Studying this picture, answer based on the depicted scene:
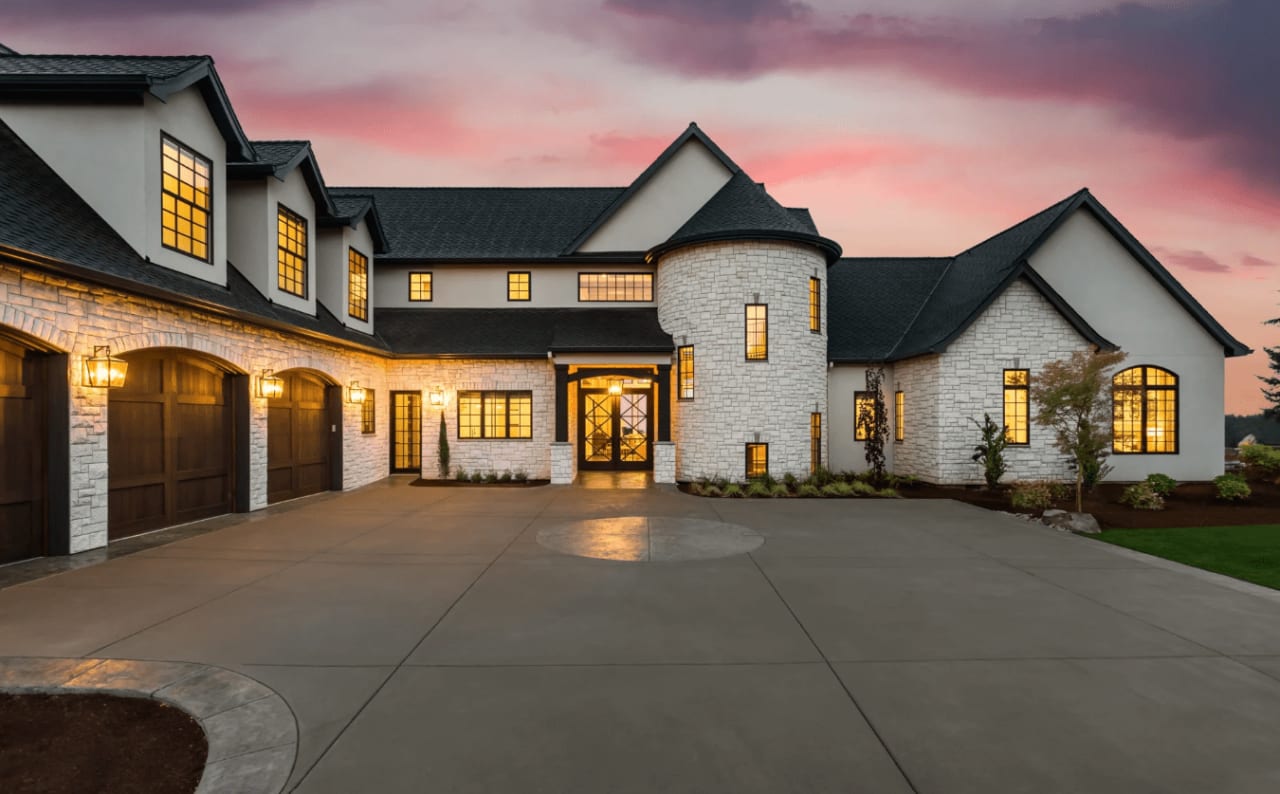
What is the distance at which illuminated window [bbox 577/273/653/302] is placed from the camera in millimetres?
19516

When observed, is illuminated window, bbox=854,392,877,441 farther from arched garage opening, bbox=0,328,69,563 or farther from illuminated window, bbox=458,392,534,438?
arched garage opening, bbox=0,328,69,563

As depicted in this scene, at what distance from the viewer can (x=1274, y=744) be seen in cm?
371

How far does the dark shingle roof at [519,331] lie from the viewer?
17.2 metres

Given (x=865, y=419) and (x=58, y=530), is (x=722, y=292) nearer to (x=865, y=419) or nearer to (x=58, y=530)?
(x=865, y=419)

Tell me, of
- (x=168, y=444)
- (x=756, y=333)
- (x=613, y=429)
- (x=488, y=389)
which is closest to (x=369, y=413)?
(x=488, y=389)

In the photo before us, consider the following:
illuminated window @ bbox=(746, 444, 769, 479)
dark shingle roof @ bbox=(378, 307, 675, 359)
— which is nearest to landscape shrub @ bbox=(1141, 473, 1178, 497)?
illuminated window @ bbox=(746, 444, 769, 479)

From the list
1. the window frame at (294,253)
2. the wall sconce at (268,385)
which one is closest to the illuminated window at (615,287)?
the window frame at (294,253)

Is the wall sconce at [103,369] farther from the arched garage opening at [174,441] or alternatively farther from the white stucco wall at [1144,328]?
the white stucco wall at [1144,328]

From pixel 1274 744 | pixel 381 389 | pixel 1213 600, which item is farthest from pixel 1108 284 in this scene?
pixel 381 389

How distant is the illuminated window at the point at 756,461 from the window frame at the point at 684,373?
7.66 feet

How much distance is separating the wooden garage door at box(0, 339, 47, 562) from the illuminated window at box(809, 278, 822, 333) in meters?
16.5

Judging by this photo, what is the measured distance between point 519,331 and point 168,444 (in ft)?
33.3

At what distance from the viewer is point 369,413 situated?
56.2ft

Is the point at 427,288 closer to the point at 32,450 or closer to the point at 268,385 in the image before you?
the point at 268,385
